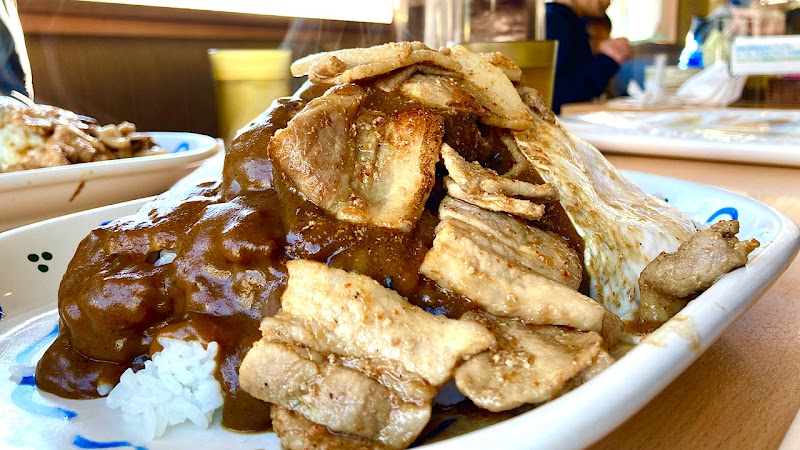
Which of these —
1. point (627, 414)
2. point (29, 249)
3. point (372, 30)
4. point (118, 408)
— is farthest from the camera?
point (372, 30)

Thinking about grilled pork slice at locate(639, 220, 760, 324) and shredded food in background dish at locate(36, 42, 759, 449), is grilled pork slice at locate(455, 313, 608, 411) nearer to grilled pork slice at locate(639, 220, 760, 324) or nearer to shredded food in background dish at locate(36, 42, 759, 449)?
shredded food in background dish at locate(36, 42, 759, 449)

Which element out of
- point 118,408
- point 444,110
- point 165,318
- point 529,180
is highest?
point 444,110

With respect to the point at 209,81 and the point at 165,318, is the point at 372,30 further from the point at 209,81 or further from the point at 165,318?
the point at 165,318

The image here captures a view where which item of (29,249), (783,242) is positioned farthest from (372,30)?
(783,242)

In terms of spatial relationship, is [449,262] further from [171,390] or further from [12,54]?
[12,54]

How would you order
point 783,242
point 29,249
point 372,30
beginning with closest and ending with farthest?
point 783,242, point 29,249, point 372,30

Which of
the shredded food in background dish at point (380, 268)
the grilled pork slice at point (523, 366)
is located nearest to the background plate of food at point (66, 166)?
the shredded food in background dish at point (380, 268)

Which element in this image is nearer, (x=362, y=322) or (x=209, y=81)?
(x=362, y=322)

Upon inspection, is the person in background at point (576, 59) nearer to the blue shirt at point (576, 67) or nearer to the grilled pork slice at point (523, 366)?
the blue shirt at point (576, 67)
